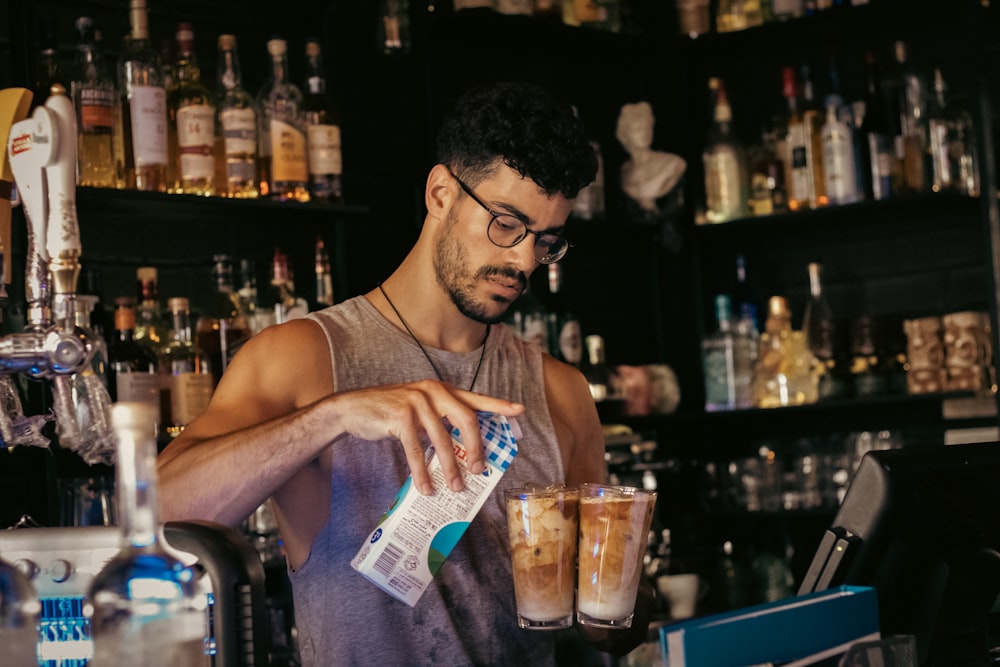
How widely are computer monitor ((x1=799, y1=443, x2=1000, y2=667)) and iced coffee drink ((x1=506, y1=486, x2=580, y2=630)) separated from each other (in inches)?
11.9

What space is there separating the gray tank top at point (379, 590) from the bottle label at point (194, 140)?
63 centimetres

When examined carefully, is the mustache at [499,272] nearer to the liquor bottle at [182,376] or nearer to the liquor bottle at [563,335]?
the liquor bottle at [182,376]

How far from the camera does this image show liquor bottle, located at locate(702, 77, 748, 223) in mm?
3635

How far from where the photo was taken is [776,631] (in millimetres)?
911

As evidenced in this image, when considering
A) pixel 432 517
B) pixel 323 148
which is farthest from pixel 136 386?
pixel 432 517

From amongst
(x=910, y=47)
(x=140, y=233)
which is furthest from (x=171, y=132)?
(x=910, y=47)

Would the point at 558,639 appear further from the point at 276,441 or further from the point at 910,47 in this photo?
the point at 910,47

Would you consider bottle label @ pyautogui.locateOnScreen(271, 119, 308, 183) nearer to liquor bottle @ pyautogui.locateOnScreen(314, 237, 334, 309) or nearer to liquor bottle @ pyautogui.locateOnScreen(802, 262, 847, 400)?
liquor bottle @ pyautogui.locateOnScreen(314, 237, 334, 309)

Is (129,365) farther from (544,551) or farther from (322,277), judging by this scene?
(544,551)

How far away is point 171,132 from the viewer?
253cm

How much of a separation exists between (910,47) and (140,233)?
2.22 meters

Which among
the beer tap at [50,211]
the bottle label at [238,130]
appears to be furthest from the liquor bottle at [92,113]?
the beer tap at [50,211]

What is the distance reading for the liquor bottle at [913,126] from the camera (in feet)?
10.9

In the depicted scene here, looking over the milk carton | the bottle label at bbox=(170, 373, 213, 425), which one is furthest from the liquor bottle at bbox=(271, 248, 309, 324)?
the milk carton
